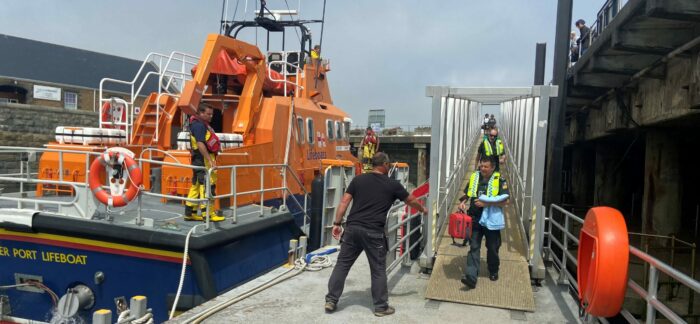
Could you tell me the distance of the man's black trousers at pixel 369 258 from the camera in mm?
4324

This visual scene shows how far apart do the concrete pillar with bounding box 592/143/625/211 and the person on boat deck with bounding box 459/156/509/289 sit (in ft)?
40.2

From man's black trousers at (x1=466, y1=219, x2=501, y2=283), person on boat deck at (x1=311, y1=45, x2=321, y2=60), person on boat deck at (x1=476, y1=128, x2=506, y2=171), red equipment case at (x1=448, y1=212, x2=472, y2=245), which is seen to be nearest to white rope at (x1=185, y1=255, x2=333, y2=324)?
red equipment case at (x1=448, y1=212, x2=472, y2=245)

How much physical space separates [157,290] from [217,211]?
1240mm

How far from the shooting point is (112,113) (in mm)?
8336

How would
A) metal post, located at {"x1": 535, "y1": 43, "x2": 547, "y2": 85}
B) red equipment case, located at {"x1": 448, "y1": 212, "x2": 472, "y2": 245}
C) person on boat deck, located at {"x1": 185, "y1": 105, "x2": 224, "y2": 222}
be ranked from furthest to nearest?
1. metal post, located at {"x1": 535, "y1": 43, "x2": 547, "y2": 85}
2. person on boat deck, located at {"x1": 185, "y1": 105, "x2": 224, "y2": 222}
3. red equipment case, located at {"x1": 448, "y1": 212, "x2": 472, "y2": 245}

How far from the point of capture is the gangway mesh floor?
468 cm

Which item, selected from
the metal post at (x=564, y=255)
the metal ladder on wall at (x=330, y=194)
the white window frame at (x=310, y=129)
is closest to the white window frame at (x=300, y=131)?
the white window frame at (x=310, y=129)

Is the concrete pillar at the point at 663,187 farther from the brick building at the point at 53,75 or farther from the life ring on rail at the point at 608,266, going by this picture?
the brick building at the point at 53,75

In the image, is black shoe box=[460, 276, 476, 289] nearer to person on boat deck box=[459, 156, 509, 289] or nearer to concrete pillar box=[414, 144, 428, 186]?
person on boat deck box=[459, 156, 509, 289]

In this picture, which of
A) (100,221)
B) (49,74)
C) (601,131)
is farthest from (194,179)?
(49,74)

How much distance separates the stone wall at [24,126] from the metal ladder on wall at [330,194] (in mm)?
10358

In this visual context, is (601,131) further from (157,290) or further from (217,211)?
(157,290)

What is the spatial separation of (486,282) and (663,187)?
283 inches

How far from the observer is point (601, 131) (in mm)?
13320
